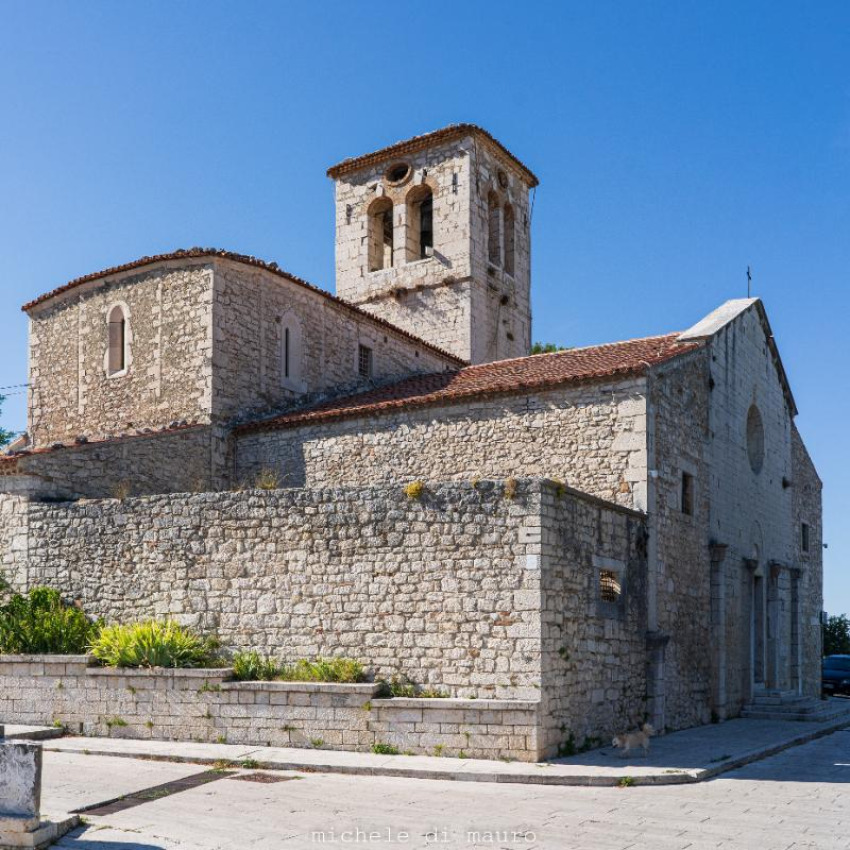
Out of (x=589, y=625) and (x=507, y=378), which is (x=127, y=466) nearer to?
(x=507, y=378)

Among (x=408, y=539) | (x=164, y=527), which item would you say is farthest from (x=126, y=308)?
(x=408, y=539)

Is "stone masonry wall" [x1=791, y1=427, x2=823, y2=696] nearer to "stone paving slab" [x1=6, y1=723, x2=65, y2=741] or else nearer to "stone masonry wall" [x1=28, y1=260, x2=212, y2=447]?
"stone masonry wall" [x1=28, y1=260, x2=212, y2=447]

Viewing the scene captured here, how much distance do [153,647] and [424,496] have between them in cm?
430

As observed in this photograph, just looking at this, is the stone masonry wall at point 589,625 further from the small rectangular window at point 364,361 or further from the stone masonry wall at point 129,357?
the small rectangular window at point 364,361

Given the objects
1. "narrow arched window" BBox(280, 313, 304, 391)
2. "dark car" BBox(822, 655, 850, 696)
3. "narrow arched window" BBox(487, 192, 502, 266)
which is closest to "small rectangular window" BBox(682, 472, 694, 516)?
"narrow arched window" BBox(280, 313, 304, 391)

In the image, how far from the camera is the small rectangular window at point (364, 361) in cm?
2239

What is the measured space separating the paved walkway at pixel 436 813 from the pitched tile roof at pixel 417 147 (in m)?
19.5

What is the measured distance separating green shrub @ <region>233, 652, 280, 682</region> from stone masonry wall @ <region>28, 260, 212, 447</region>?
6173 millimetres

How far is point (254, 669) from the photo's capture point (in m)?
13.3

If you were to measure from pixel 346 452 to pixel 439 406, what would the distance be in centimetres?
206

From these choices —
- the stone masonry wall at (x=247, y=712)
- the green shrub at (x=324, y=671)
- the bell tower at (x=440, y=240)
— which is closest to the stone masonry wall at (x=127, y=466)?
the stone masonry wall at (x=247, y=712)

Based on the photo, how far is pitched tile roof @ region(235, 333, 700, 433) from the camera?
625 inches

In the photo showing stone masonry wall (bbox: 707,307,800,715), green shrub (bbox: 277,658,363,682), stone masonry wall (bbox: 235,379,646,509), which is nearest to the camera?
green shrub (bbox: 277,658,363,682)

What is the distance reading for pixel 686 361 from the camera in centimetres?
1706
